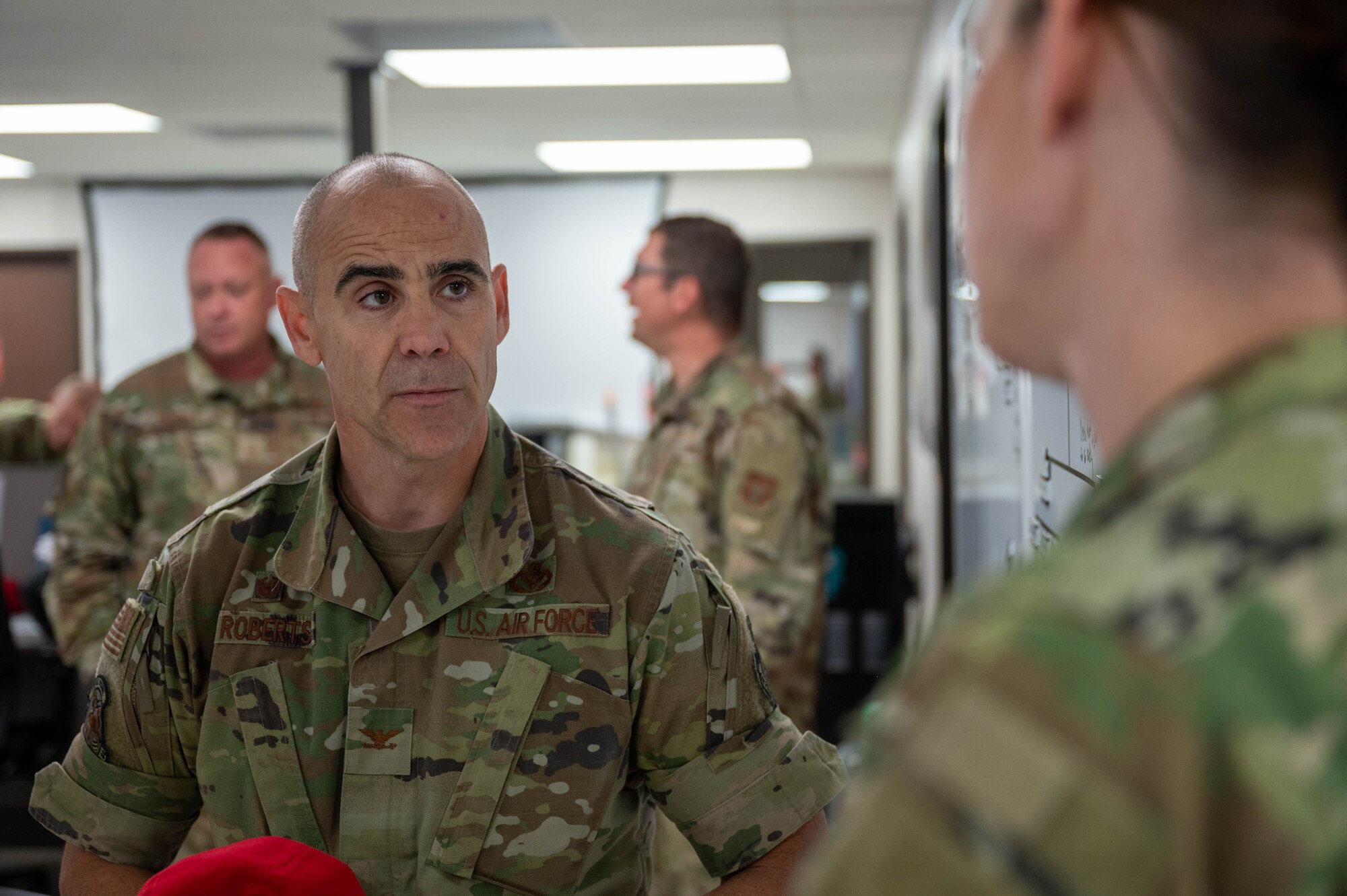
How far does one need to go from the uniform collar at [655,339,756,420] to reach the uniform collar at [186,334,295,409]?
905 mm

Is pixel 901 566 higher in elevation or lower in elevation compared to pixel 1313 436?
lower

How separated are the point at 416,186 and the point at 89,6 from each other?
3.35 metres

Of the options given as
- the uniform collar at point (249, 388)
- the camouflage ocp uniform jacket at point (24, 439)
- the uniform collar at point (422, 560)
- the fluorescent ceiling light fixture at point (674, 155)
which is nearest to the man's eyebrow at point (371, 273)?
the uniform collar at point (422, 560)

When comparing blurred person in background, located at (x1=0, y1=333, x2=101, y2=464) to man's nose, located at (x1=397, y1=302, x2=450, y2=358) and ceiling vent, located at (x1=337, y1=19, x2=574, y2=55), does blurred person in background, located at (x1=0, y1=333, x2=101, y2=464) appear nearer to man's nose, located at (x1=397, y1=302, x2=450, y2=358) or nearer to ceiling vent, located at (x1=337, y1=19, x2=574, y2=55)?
ceiling vent, located at (x1=337, y1=19, x2=574, y2=55)

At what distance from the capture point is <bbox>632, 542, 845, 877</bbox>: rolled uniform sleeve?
1.12 m

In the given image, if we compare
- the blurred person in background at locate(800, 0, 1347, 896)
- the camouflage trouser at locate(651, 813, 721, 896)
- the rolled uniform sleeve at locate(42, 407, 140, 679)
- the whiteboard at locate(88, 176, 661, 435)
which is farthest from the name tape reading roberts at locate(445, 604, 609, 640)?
the whiteboard at locate(88, 176, 661, 435)

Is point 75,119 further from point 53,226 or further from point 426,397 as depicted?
point 426,397

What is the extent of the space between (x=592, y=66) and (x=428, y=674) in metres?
4.05

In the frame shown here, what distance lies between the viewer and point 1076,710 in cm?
34

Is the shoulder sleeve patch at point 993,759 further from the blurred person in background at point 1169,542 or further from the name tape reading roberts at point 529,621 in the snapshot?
the name tape reading roberts at point 529,621

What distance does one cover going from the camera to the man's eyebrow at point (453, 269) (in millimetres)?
1240

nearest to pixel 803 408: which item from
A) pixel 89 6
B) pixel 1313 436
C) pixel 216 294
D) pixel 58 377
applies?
pixel 216 294

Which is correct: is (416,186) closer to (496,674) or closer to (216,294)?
(496,674)

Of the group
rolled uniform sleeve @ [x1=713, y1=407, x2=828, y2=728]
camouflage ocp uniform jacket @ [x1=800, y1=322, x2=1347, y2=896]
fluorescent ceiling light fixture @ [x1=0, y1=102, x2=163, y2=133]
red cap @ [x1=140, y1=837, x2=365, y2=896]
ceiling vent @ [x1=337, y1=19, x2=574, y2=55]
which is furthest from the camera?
fluorescent ceiling light fixture @ [x1=0, y1=102, x2=163, y2=133]
